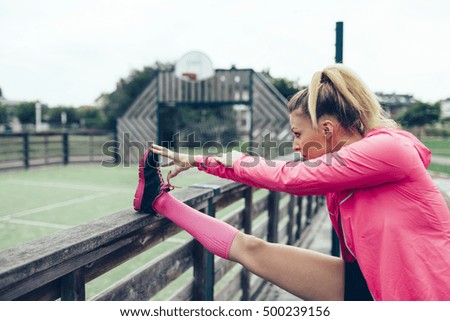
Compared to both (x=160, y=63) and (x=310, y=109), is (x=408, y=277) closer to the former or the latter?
(x=310, y=109)

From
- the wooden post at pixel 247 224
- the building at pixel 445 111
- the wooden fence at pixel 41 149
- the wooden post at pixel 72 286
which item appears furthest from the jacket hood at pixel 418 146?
the wooden fence at pixel 41 149

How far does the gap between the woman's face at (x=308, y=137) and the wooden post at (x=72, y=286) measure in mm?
803

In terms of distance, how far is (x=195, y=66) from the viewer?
1254 cm

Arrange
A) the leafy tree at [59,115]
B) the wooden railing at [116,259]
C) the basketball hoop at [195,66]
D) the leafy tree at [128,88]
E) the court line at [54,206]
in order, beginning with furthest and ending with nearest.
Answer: the leafy tree at [59,115] → the leafy tree at [128,88] → the basketball hoop at [195,66] → the court line at [54,206] → the wooden railing at [116,259]

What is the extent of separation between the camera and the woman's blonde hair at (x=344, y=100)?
1359mm

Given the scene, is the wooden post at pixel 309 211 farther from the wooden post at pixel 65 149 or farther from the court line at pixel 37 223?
the wooden post at pixel 65 149

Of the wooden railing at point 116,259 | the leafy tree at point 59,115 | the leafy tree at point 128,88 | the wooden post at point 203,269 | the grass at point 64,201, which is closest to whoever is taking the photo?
the wooden railing at point 116,259

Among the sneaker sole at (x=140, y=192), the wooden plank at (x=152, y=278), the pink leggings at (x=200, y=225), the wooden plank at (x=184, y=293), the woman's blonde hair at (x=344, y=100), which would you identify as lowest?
the wooden plank at (x=184, y=293)

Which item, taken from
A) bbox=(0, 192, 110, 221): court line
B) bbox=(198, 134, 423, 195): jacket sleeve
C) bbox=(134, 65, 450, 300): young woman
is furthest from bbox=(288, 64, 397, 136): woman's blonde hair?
bbox=(0, 192, 110, 221): court line

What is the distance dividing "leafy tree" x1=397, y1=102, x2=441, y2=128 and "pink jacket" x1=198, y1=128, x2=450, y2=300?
27.5 ft

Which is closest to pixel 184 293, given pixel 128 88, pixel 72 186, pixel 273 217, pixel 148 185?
pixel 148 185

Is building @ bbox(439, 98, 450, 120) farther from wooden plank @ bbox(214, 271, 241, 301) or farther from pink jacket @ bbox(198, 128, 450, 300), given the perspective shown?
pink jacket @ bbox(198, 128, 450, 300)

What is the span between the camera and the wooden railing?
3.28 ft
